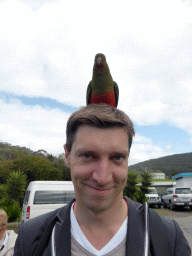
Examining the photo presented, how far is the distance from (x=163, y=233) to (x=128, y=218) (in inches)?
7.9

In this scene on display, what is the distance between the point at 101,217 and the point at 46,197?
7329 millimetres

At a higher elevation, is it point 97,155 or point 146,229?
point 97,155

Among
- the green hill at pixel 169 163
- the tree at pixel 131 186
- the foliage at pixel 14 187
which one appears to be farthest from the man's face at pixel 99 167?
the green hill at pixel 169 163

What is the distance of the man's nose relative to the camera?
3.51 ft

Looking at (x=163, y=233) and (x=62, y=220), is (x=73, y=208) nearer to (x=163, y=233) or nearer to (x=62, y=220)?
(x=62, y=220)

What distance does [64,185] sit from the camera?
8.26 m

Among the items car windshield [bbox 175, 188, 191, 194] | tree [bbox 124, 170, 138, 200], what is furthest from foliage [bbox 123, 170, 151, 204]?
car windshield [bbox 175, 188, 191, 194]

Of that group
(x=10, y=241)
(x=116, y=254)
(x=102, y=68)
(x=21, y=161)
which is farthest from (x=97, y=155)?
(x=21, y=161)

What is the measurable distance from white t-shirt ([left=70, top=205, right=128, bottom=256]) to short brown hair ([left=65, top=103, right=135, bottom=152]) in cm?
47

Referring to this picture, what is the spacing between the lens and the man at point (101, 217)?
1092mm

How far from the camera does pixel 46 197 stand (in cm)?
791

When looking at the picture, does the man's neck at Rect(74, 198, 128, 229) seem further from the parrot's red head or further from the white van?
the white van

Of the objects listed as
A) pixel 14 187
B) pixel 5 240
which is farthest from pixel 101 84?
pixel 14 187

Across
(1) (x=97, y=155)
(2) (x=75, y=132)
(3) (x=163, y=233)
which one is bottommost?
(3) (x=163, y=233)
